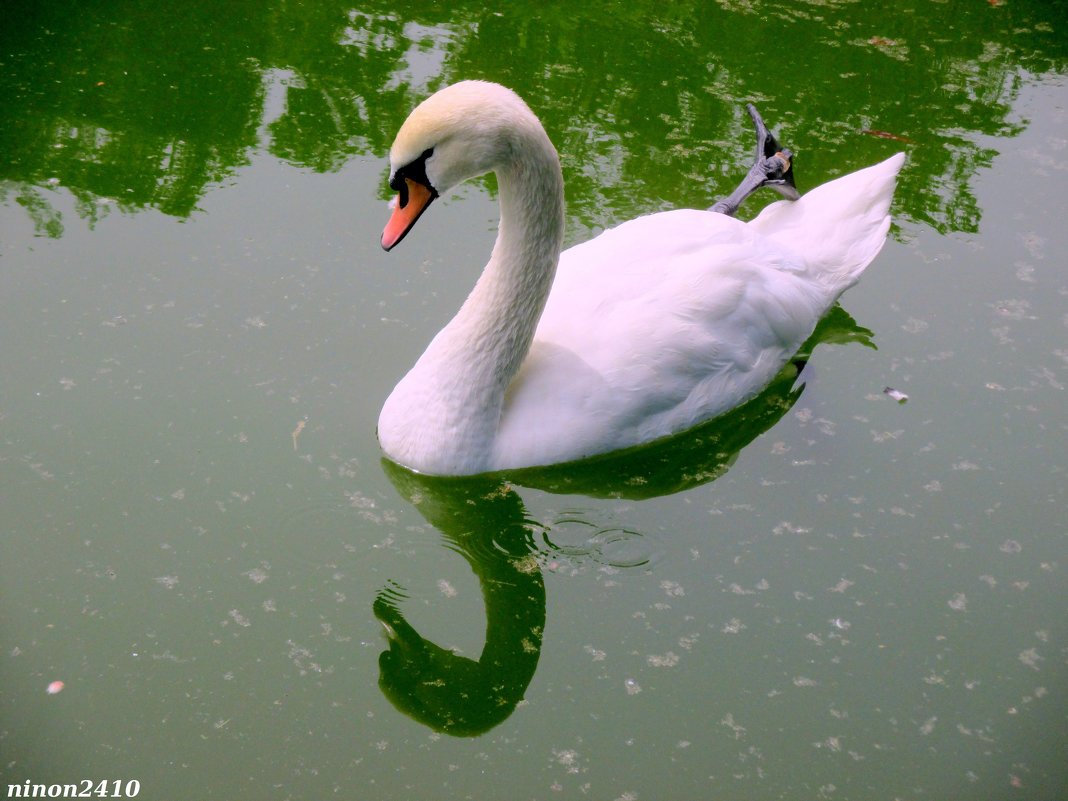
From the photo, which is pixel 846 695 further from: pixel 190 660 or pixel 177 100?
pixel 177 100

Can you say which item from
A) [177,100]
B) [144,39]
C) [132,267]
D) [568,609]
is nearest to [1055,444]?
[568,609]

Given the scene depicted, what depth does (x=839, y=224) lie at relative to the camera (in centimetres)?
421

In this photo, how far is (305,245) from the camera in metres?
4.37

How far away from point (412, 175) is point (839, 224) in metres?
1.88

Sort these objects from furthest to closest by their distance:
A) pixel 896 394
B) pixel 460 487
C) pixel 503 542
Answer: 1. pixel 896 394
2. pixel 460 487
3. pixel 503 542

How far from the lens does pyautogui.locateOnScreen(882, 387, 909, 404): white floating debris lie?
392 cm

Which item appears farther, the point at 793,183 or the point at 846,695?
the point at 793,183

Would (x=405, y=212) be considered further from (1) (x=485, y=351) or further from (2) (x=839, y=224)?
(2) (x=839, y=224)

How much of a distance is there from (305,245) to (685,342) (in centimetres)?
166

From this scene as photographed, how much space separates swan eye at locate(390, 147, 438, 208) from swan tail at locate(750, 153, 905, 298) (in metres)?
1.58

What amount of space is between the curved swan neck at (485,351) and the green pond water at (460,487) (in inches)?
5.3

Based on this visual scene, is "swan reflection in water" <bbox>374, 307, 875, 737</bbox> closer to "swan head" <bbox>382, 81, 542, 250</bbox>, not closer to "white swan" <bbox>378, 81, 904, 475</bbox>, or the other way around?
"white swan" <bbox>378, 81, 904, 475</bbox>

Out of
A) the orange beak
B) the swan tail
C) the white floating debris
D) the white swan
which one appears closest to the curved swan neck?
the white swan

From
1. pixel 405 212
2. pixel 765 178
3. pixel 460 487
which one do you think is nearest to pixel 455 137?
pixel 405 212
